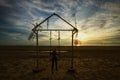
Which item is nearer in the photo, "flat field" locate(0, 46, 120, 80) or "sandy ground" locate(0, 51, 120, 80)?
"sandy ground" locate(0, 51, 120, 80)

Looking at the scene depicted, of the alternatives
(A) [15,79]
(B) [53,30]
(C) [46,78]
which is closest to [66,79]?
(C) [46,78]

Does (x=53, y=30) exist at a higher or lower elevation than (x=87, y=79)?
higher

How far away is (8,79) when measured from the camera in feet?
42.4

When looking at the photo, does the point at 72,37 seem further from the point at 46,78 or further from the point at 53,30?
the point at 46,78

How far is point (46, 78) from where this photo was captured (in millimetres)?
13156

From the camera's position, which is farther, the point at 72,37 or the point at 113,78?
the point at 72,37

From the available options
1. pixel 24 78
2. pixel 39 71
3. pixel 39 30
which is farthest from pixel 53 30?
pixel 24 78

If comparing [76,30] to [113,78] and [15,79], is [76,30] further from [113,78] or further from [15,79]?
[15,79]

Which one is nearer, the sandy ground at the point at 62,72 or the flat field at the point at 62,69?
the sandy ground at the point at 62,72

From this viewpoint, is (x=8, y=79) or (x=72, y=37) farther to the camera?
(x=72, y=37)

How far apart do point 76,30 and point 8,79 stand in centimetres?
797

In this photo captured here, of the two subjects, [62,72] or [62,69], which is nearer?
[62,72]

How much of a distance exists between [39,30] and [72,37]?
11.6ft

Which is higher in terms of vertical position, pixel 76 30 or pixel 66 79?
pixel 76 30
